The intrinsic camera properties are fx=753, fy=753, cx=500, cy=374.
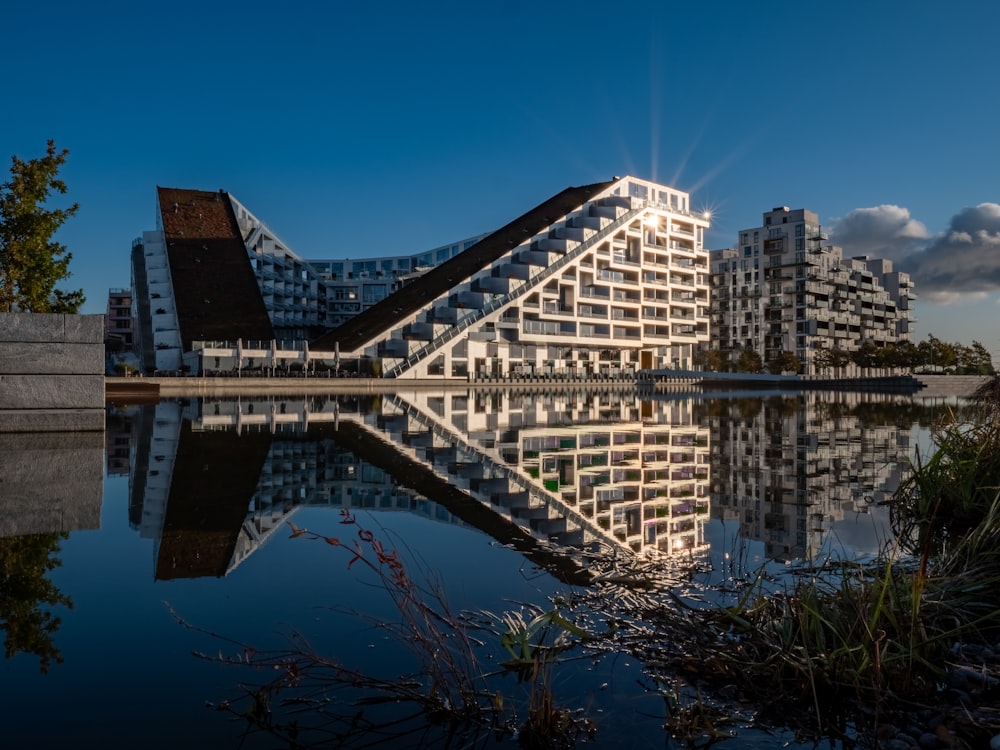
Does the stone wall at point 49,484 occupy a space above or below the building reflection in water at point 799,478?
above

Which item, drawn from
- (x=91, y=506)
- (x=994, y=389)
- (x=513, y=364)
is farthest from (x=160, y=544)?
(x=513, y=364)

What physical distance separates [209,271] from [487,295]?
27.3m

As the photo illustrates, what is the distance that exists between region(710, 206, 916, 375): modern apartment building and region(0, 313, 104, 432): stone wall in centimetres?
10140

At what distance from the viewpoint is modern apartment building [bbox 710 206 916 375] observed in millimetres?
107000

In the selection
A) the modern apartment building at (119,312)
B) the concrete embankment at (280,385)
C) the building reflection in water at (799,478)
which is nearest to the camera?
the building reflection in water at (799,478)

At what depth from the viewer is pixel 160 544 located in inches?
246

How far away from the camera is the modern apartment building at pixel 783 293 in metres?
107

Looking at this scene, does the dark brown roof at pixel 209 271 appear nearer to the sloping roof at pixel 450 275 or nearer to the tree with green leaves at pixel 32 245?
the sloping roof at pixel 450 275

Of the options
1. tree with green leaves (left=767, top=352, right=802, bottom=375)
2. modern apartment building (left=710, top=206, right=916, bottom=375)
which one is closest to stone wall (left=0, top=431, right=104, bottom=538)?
tree with green leaves (left=767, top=352, right=802, bottom=375)

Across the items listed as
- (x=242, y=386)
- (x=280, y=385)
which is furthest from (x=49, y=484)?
(x=242, y=386)

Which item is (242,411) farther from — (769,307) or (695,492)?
(769,307)

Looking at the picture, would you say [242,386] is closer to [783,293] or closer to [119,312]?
[783,293]

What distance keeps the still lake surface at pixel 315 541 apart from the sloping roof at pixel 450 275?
4751 centimetres

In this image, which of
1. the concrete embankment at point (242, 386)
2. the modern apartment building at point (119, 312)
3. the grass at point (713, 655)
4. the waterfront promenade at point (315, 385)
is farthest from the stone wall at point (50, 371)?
the modern apartment building at point (119, 312)
